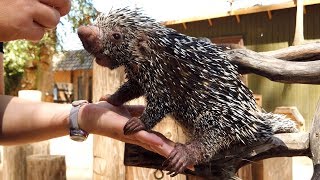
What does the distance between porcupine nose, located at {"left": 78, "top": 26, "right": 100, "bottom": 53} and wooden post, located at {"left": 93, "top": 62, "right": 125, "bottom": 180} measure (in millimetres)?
638

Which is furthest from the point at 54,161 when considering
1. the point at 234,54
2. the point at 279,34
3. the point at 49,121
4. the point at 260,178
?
the point at 279,34

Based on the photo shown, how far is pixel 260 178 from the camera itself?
131 cm

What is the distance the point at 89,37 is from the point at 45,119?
399mm

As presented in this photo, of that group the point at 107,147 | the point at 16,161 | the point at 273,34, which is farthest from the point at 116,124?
Answer: the point at 273,34

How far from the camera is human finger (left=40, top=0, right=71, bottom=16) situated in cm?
66

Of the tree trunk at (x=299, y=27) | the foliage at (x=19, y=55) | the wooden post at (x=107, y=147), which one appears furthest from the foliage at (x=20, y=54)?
the wooden post at (x=107, y=147)

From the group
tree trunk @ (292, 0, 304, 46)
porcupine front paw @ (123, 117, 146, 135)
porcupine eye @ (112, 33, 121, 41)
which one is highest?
tree trunk @ (292, 0, 304, 46)

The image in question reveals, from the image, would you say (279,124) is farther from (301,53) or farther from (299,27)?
(299,27)

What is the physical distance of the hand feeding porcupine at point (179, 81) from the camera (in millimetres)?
712

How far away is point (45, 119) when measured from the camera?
103cm

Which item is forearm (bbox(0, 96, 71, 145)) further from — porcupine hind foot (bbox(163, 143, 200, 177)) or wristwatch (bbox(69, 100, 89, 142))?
porcupine hind foot (bbox(163, 143, 200, 177))

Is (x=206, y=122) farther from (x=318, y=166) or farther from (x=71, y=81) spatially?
(x=71, y=81)

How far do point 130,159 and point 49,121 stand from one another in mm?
265

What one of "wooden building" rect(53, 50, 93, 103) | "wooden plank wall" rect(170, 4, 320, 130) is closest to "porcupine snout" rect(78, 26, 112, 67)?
"wooden plank wall" rect(170, 4, 320, 130)
